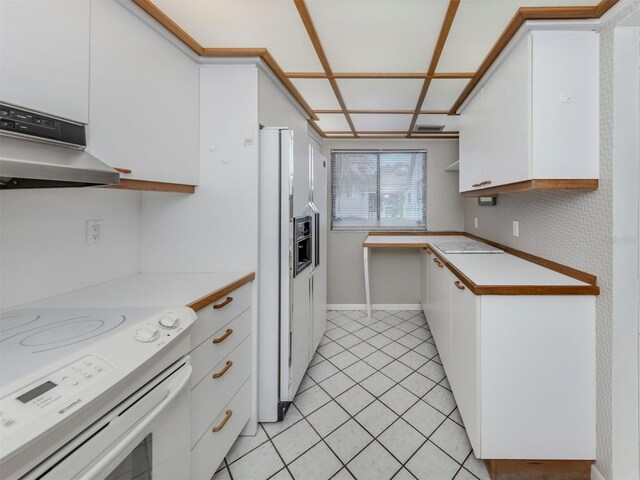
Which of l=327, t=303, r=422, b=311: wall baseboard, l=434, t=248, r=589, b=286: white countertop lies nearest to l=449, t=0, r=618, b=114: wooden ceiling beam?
l=434, t=248, r=589, b=286: white countertop

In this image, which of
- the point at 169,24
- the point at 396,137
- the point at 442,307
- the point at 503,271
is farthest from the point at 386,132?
the point at 169,24

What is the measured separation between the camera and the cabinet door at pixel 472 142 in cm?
202

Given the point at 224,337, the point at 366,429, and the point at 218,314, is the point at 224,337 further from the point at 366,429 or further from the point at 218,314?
the point at 366,429

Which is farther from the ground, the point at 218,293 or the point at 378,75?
the point at 378,75

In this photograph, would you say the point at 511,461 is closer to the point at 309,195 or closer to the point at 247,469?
the point at 247,469

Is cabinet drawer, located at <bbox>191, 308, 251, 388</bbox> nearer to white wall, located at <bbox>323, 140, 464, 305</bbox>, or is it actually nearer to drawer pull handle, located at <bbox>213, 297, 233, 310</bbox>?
drawer pull handle, located at <bbox>213, 297, 233, 310</bbox>

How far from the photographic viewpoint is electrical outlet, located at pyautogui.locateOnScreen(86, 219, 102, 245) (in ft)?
4.61

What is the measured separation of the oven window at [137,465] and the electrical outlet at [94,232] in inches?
39.4

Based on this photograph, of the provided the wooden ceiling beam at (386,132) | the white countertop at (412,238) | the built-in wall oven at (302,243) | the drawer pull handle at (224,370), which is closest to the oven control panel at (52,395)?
the drawer pull handle at (224,370)

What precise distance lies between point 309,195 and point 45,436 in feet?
5.83

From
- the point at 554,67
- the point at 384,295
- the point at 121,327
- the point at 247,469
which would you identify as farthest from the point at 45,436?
the point at 384,295

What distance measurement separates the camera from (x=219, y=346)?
133cm

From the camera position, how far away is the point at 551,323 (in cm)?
134

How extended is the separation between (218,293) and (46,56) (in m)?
1.00
